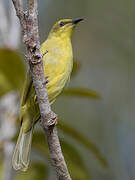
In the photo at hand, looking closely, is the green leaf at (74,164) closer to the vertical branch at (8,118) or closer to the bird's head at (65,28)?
the vertical branch at (8,118)

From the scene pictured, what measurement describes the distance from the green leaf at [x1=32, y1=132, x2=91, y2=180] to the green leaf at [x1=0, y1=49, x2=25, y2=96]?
0.49 m

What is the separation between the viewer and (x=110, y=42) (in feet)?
21.4

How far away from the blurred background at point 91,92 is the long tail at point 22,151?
0.08 m

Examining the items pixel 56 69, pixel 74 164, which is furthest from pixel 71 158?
pixel 56 69

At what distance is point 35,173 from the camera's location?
337 centimetres

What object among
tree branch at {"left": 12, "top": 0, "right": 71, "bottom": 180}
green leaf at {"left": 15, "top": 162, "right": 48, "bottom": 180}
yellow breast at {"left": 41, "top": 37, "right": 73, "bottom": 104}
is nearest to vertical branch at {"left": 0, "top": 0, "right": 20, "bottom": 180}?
green leaf at {"left": 15, "top": 162, "right": 48, "bottom": 180}

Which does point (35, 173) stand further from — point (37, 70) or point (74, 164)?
point (37, 70)

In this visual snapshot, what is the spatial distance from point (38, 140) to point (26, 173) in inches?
11.5

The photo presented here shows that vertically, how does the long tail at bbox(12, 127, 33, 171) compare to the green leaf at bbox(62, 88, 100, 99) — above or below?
below

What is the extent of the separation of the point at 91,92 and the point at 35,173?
0.83 metres

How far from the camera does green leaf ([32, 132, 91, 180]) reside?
321 cm

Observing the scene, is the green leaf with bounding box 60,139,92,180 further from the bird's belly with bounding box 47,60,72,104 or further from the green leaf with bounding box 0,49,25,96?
the green leaf with bounding box 0,49,25,96

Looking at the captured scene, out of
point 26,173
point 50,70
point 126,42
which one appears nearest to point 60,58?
point 50,70

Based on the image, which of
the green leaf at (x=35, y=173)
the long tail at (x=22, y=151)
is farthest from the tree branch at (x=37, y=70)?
the green leaf at (x=35, y=173)
